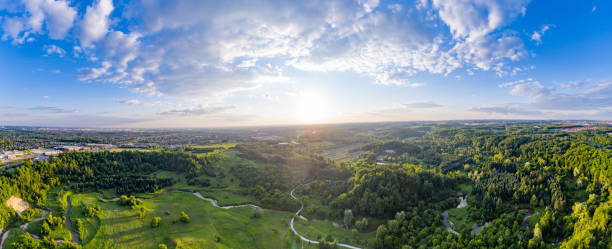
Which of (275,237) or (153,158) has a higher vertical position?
(153,158)

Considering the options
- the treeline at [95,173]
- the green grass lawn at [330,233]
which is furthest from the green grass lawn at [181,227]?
the treeline at [95,173]

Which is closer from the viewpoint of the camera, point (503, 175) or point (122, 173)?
point (503, 175)

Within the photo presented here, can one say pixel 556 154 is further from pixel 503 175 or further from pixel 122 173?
pixel 122 173

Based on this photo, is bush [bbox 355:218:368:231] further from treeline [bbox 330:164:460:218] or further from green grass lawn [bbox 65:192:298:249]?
green grass lawn [bbox 65:192:298:249]

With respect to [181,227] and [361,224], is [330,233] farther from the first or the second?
[181,227]

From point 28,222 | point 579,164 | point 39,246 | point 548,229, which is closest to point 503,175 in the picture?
point 579,164

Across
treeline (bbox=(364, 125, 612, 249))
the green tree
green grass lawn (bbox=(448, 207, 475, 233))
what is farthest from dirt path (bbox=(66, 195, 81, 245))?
green grass lawn (bbox=(448, 207, 475, 233))

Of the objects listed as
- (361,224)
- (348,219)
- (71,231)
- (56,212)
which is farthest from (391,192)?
(56,212)

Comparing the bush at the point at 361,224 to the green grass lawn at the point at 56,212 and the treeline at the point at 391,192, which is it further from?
the green grass lawn at the point at 56,212
